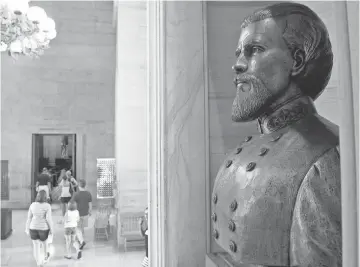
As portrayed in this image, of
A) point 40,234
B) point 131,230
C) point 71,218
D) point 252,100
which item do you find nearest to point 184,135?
point 252,100

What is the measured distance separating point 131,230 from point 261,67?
6.75 meters

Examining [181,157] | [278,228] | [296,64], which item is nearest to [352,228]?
[278,228]

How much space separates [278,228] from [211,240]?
1.01 m

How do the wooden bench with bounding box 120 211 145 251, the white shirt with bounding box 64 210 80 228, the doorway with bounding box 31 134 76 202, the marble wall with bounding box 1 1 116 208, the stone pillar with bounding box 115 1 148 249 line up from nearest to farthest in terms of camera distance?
the white shirt with bounding box 64 210 80 228
the wooden bench with bounding box 120 211 145 251
the stone pillar with bounding box 115 1 148 249
the marble wall with bounding box 1 1 116 208
the doorway with bounding box 31 134 76 202

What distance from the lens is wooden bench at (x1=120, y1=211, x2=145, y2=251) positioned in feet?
23.3

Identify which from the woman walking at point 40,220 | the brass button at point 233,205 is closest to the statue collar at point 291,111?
the brass button at point 233,205

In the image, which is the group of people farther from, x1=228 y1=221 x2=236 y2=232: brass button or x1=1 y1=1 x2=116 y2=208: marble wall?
x1=1 y1=1 x2=116 y2=208: marble wall

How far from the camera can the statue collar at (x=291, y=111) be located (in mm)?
1260

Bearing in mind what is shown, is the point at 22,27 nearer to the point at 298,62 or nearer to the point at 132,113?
→ the point at 132,113

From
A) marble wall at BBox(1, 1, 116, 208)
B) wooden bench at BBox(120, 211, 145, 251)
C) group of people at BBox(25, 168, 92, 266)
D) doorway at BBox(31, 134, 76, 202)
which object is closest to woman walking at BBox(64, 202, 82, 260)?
group of people at BBox(25, 168, 92, 266)

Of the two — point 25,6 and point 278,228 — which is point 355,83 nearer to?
point 278,228

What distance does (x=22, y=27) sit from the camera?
580 cm

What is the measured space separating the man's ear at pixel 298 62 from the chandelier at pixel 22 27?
208 inches

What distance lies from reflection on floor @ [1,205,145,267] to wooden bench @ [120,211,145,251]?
0.85 ft
